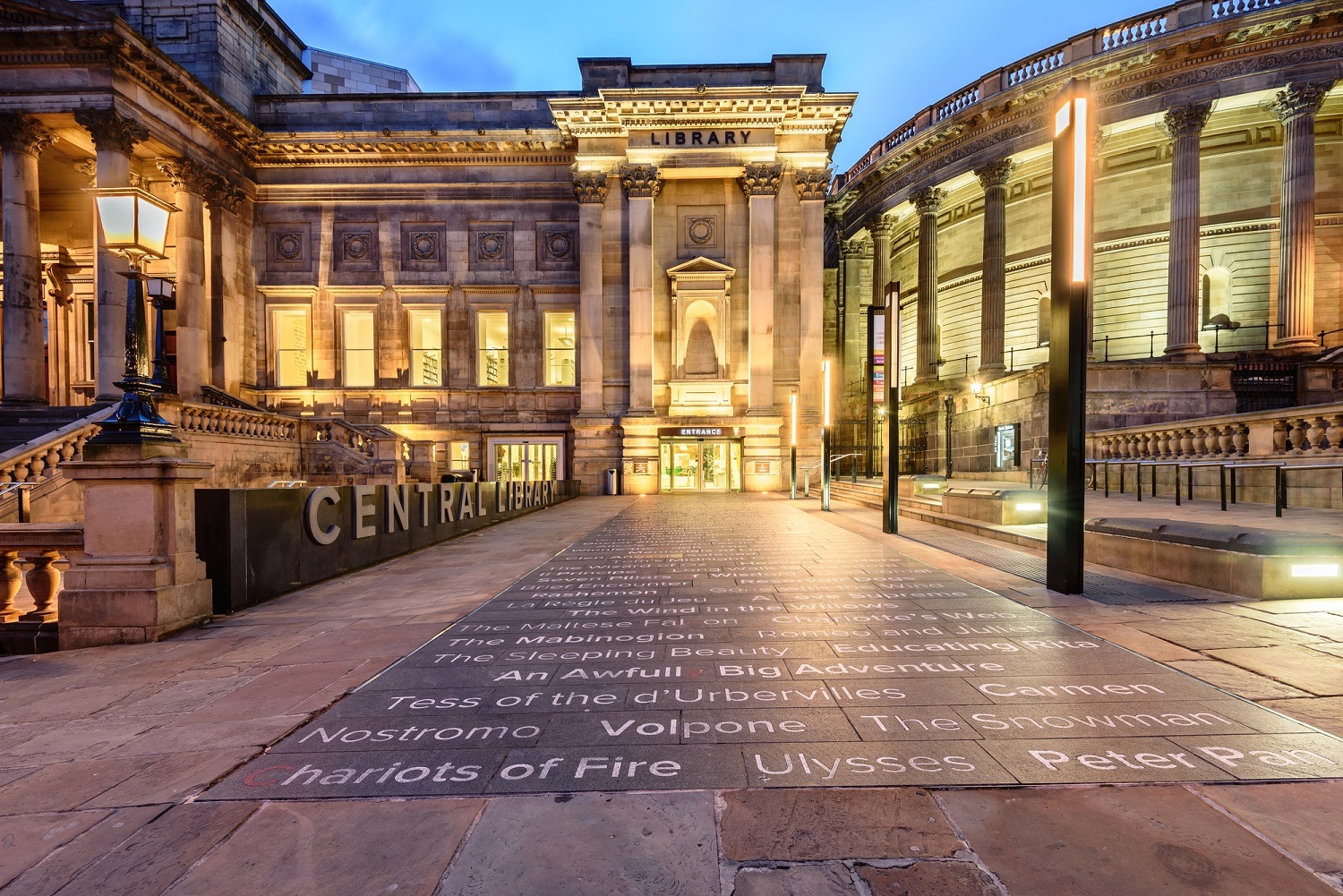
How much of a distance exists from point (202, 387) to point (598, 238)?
61.3 feet

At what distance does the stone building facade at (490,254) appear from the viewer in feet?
90.6

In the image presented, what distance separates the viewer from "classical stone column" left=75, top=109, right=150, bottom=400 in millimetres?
21938

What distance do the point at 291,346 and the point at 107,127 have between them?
37.0ft

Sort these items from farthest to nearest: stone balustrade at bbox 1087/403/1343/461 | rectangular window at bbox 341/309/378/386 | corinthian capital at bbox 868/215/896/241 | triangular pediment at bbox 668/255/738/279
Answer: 1. corinthian capital at bbox 868/215/896/241
2. rectangular window at bbox 341/309/378/386
3. triangular pediment at bbox 668/255/738/279
4. stone balustrade at bbox 1087/403/1343/461

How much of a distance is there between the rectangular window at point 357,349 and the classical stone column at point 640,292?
13.6m

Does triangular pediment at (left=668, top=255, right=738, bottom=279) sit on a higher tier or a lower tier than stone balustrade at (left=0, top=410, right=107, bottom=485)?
higher

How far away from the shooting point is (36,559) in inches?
235

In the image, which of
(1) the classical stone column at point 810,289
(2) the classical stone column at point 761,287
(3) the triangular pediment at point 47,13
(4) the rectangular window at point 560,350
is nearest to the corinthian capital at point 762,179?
(2) the classical stone column at point 761,287

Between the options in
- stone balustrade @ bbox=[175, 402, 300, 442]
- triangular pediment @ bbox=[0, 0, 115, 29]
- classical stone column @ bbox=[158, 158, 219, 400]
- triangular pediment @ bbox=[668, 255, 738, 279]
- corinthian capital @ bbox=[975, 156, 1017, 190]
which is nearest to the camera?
stone balustrade @ bbox=[175, 402, 300, 442]

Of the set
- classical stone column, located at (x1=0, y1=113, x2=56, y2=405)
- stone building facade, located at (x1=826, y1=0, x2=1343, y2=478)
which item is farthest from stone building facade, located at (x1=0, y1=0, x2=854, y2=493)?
stone building facade, located at (x1=826, y1=0, x2=1343, y2=478)

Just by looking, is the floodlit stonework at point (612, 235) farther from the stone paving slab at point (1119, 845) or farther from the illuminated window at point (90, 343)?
the stone paving slab at point (1119, 845)

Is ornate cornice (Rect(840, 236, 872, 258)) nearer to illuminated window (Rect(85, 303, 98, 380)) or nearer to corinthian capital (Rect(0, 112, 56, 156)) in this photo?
corinthian capital (Rect(0, 112, 56, 156))

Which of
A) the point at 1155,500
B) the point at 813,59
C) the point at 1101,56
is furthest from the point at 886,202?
the point at 1155,500

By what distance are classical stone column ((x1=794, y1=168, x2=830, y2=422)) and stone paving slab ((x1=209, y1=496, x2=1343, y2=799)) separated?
21845 millimetres
